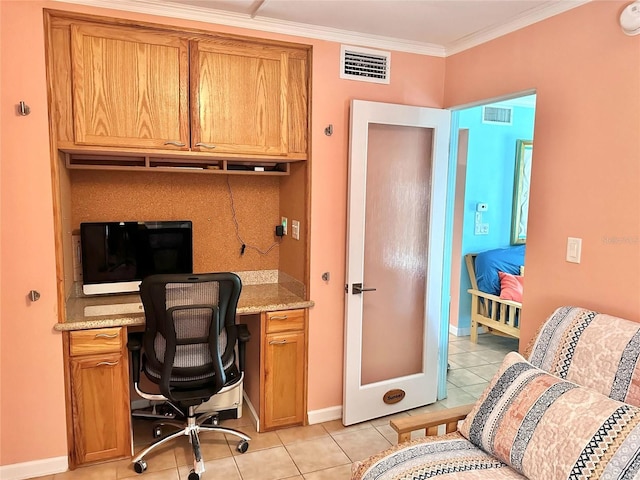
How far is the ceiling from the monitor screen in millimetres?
1214

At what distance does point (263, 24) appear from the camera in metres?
2.70

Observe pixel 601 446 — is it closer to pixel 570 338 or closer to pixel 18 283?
pixel 570 338

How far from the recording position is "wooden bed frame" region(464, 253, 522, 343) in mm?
4301

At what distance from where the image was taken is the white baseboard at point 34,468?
2.45 meters

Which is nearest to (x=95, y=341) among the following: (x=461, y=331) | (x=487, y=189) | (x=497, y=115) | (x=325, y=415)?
(x=325, y=415)

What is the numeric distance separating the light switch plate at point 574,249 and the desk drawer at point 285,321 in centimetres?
154

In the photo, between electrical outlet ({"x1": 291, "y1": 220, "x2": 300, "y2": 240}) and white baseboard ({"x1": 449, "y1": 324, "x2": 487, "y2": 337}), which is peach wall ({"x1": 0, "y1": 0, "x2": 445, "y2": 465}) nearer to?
electrical outlet ({"x1": 291, "y1": 220, "x2": 300, "y2": 240})

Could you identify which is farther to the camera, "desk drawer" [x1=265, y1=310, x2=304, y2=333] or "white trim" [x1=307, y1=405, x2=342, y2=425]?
"white trim" [x1=307, y1=405, x2=342, y2=425]

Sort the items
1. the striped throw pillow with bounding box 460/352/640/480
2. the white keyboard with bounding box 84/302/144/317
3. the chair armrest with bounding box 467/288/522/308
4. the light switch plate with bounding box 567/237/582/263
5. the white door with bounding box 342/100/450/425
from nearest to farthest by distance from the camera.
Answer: the striped throw pillow with bounding box 460/352/640/480 < the light switch plate with bounding box 567/237/582/263 < the white keyboard with bounding box 84/302/144/317 < the white door with bounding box 342/100/450/425 < the chair armrest with bounding box 467/288/522/308

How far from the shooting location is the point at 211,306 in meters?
2.41

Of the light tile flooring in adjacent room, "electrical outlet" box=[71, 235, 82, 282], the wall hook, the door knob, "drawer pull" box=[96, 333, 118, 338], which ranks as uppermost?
the wall hook

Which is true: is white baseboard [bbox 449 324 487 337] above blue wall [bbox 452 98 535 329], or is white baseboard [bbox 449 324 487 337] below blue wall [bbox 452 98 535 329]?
below

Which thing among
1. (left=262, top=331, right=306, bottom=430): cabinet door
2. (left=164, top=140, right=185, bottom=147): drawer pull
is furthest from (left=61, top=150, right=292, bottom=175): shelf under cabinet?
(left=262, top=331, right=306, bottom=430): cabinet door

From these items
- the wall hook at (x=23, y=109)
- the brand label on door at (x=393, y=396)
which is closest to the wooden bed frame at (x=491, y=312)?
the brand label on door at (x=393, y=396)
